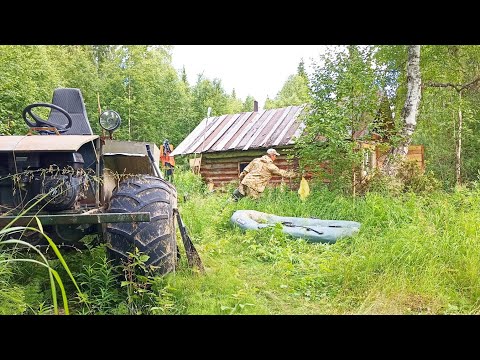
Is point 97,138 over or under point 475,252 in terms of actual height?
over

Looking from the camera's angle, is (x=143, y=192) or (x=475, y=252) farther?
(x=475, y=252)

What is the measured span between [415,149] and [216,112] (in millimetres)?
12174

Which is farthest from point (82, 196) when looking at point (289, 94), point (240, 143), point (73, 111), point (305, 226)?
point (289, 94)

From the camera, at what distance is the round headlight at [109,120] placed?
11.8 feet

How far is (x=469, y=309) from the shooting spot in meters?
3.37

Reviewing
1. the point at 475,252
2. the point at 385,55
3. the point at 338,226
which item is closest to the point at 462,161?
the point at 385,55

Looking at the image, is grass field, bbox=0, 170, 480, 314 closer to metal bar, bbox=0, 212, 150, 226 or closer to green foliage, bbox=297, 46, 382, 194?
metal bar, bbox=0, 212, 150, 226

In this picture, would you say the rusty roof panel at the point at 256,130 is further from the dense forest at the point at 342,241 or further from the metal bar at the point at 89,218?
the metal bar at the point at 89,218

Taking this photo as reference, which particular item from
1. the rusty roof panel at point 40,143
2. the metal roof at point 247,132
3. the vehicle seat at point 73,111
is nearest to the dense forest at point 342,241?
the rusty roof panel at point 40,143

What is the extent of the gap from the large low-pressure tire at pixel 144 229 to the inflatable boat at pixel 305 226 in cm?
298

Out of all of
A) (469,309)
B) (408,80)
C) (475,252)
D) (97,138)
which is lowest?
(469,309)

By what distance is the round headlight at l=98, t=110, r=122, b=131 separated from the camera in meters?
3.58
